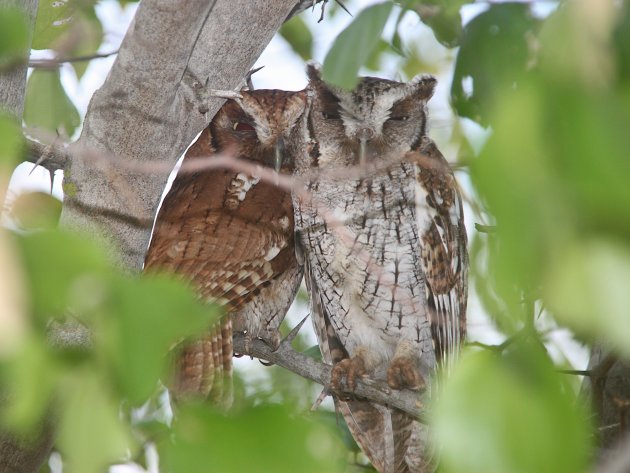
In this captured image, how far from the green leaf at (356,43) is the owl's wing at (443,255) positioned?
1384 millimetres

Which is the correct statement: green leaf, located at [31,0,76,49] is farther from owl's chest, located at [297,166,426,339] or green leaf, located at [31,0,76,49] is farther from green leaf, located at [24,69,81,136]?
owl's chest, located at [297,166,426,339]

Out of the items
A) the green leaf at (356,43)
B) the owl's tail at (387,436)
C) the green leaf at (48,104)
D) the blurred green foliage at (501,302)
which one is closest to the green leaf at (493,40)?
the green leaf at (356,43)

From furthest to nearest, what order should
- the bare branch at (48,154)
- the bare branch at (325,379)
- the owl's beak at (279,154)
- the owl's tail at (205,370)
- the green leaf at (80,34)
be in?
the owl's beak at (279,154) < the owl's tail at (205,370) < the green leaf at (80,34) < the bare branch at (325,379) < the bare branch at (48,154)

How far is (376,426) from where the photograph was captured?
95.1 inches

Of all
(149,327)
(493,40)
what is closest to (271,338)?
(493,40)

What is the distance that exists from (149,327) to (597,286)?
253 mm

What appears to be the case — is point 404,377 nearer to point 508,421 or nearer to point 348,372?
point 348,372

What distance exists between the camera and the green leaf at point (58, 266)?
18.4 inches

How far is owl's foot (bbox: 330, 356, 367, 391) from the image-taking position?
2.11 m

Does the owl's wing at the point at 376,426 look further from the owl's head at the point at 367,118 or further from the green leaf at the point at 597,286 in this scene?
the green leaf at the point at 597,286

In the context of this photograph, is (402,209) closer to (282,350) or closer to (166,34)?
(282,350)

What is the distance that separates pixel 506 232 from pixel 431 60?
130 inches

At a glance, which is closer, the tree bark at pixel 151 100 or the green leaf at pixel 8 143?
the green leaf at pixel 8 143

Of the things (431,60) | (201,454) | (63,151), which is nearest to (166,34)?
(63,151)
